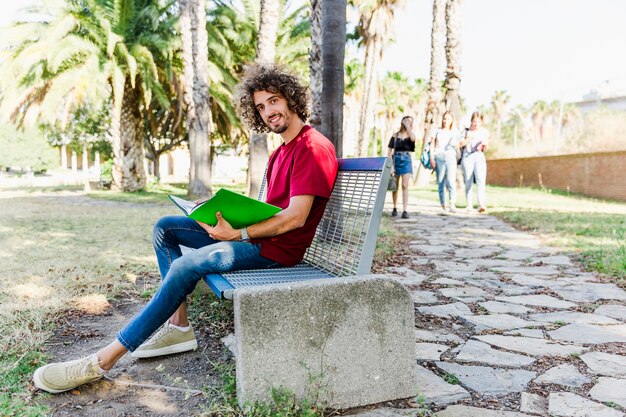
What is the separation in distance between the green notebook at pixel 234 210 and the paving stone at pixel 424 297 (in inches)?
80.4

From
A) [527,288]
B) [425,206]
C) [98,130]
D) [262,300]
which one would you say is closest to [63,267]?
[262,300]

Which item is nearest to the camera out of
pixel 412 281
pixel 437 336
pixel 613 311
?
pixel 437 336

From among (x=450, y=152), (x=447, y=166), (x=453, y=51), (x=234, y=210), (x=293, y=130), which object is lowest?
(x=234, y=210)

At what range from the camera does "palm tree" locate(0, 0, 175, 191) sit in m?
16.3

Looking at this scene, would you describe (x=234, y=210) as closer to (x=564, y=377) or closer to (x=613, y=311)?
(x=564, y=377)

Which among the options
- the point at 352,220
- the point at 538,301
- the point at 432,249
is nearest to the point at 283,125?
the point at 352,220

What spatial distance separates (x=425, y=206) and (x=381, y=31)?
17.5 metres

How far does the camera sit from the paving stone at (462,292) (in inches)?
175

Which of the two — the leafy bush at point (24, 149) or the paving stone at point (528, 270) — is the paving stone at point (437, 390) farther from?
the leafy bush at point (24, 149)

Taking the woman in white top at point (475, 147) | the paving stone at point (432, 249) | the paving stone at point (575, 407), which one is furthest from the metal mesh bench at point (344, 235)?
the woman in white top at point (475, 147)

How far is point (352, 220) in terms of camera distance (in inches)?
122

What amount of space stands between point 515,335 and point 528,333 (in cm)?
10

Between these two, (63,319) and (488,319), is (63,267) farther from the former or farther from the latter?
(488,319)

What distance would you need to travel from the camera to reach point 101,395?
8.63ft
